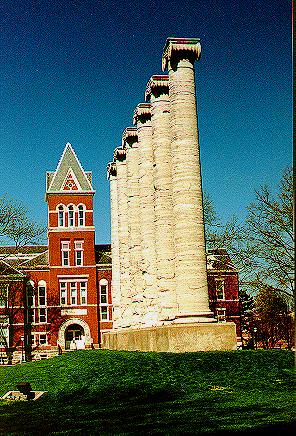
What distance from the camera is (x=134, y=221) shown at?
42844 millimetres

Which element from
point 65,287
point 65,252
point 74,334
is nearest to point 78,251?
point 65,252

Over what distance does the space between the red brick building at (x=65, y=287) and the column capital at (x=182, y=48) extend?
43.7m

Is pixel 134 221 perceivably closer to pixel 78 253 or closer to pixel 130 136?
pixel 130 136

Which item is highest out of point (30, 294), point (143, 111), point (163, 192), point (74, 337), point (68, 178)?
point (68, 178)

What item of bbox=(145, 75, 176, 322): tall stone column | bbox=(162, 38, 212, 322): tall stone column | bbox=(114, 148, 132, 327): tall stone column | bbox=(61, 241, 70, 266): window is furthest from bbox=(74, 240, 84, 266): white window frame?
bbox=(162, 38, 212, 322): tall stone column

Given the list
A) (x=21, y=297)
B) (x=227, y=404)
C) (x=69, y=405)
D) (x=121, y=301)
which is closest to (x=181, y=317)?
(x=69, y=405)

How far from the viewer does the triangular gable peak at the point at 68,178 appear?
3073 inches

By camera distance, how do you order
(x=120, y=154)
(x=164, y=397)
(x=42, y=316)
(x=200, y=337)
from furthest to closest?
(x=42, y=316), (x=120, y=154), (x=200, y=337), (x=164, y=397)

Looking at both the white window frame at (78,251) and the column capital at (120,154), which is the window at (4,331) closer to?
the white window frame at (78,251)

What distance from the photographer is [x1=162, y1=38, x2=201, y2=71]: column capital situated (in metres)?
28.9

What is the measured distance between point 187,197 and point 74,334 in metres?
50.9

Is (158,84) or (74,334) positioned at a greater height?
(158,84)

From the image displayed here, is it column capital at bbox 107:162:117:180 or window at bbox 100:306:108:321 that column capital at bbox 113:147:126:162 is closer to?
column capital at bbox 107:162:117:180

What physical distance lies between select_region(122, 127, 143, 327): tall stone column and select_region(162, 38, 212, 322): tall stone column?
45.1 feet
